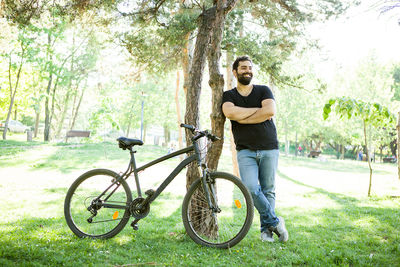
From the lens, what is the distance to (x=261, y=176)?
12.8ft

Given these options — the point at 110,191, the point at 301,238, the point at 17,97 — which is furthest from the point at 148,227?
the point at 17,97

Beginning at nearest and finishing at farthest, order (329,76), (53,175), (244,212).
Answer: (244,212) → (53,175) → (329,76)

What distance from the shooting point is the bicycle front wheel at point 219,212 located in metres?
3.46

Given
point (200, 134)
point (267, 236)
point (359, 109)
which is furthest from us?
point (359, 109)

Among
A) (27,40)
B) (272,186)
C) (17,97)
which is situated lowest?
(272,186)

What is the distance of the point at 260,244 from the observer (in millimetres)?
3910

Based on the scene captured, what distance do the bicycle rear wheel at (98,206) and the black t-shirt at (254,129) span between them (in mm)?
1493

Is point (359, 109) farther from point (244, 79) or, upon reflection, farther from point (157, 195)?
point (157, 195)

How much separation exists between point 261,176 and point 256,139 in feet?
1.55

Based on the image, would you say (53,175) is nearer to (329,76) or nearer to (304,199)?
(304,199)

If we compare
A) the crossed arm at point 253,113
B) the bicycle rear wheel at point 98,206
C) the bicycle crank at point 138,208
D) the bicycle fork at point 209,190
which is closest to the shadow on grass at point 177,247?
the bicycle rear wheel at point 98,206

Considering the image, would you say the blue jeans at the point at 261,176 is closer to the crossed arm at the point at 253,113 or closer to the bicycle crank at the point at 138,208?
the crossed arm at the point at 253,113

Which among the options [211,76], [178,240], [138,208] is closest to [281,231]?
[178,240]

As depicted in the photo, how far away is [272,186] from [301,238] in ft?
3.59
